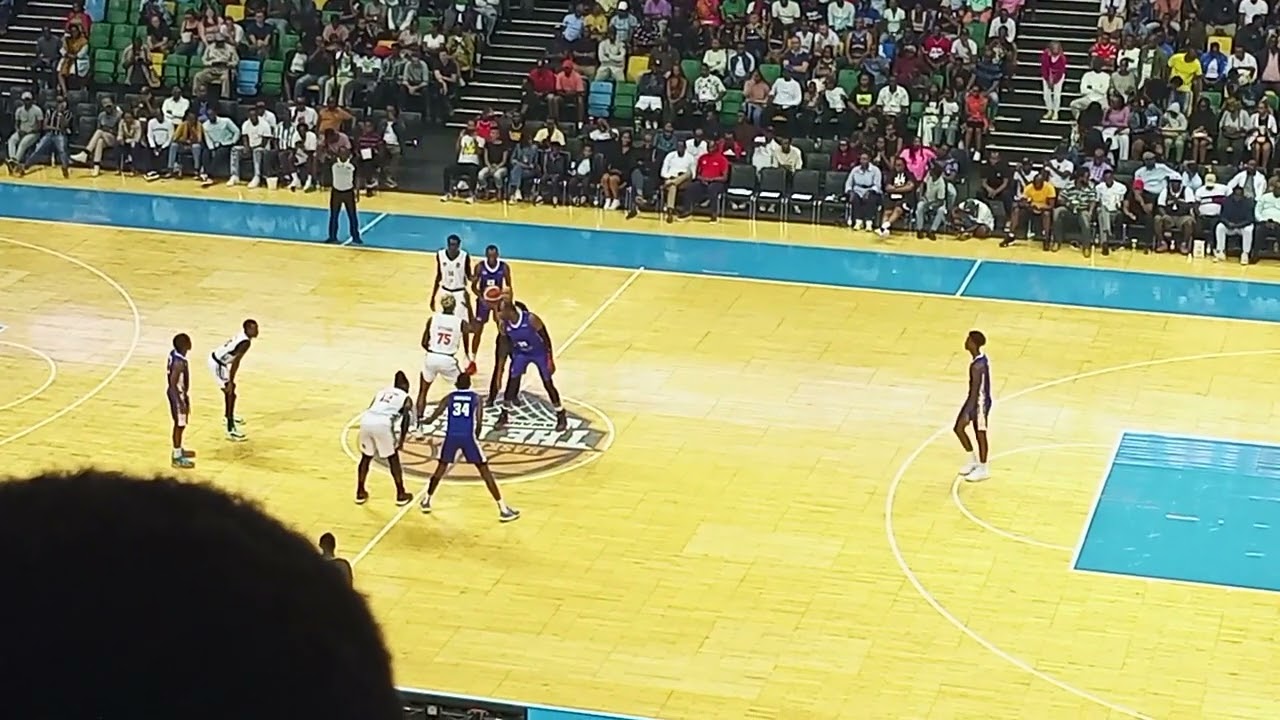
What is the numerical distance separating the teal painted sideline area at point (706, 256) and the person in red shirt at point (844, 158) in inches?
34.4

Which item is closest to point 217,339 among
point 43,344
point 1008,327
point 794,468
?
point 43,344

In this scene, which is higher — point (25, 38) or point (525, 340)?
point (25, 38)

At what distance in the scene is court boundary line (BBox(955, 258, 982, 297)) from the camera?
24047 mm

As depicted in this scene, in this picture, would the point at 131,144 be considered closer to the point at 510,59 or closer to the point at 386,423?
the point at 510,59

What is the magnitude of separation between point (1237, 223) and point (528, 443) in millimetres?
10938

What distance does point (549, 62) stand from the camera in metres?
29.9

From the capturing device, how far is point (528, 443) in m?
19.0

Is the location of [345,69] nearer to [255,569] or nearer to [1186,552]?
[1186,552]

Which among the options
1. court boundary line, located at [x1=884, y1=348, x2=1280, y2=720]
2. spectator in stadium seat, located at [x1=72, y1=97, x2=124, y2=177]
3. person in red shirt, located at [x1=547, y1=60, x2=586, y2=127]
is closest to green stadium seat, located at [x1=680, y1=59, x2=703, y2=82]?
person in red shirt, located at [x1=547, y1=60, x2=586, y2=127]

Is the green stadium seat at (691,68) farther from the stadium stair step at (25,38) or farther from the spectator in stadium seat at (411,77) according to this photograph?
the stadium stair step at (25,38)

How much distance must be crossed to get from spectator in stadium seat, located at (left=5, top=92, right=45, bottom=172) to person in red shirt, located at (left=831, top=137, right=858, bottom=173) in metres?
11.7

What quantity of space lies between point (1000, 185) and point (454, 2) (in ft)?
32.2

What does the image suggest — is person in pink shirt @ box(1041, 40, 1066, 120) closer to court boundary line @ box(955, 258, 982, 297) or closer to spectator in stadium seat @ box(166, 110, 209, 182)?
court boundary line @ box(955, 258, 982, 297)

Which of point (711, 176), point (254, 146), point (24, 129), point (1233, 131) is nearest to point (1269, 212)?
point (1233, 131)
